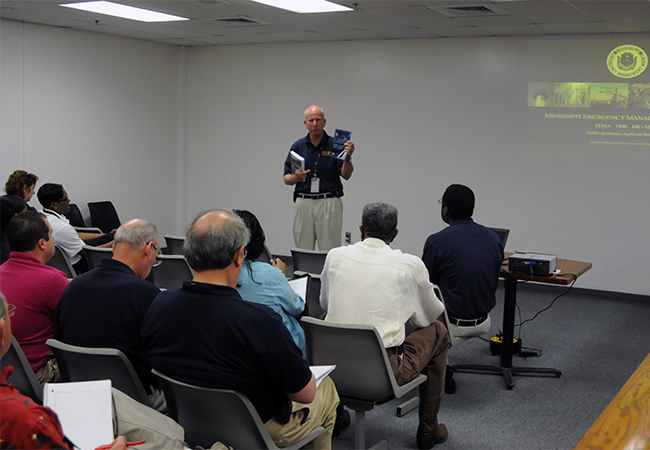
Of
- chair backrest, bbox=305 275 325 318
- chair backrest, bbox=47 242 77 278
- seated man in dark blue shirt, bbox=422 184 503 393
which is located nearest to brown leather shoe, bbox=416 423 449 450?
seated man in dark blue shirt, bbox=422 184 503 393

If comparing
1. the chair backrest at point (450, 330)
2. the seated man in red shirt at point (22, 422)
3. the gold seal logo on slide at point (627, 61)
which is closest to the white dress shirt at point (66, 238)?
the chair backrest at point (450, 330)

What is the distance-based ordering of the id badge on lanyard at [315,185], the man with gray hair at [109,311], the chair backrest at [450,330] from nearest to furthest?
1. the man with gray hair at [109,311]
2. the chair backrest at [450,330]
3. the id badge on lanyard at [315,185]

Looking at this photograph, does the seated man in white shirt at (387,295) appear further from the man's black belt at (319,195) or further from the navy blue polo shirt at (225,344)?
the man's black belt at (319,195)

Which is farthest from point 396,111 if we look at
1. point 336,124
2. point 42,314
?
point 42,314

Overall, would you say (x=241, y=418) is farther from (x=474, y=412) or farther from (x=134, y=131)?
(x=134, y=131)

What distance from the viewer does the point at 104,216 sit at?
7992 millimetres

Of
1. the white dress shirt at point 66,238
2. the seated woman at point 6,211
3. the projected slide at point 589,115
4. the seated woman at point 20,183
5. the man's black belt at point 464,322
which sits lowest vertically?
the man's black belt at point 464,322

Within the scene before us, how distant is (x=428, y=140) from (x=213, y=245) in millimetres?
6018

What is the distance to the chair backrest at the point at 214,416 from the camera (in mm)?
2020

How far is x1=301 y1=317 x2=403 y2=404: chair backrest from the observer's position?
9.12 ft

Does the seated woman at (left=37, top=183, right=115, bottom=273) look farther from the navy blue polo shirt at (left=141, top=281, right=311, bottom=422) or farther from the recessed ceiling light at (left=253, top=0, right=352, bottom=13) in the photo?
the navy blue polo shirt at (left=141, top=281, right=311, bottom=422)

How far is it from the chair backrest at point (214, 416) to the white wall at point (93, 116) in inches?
229

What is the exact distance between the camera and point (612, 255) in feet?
22.7

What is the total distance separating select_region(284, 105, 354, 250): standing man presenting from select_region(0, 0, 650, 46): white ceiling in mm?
1198
